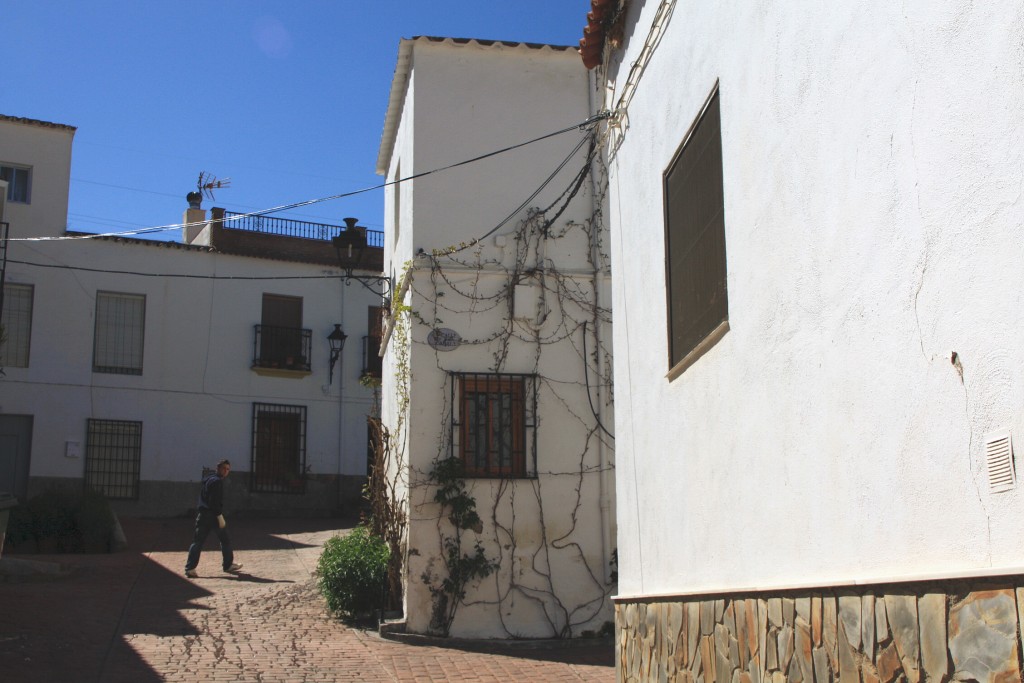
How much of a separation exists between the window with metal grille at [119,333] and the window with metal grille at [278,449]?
290 cm

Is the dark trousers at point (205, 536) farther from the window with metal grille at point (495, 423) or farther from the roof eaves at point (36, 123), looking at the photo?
the roof eaves at point (36, 123)

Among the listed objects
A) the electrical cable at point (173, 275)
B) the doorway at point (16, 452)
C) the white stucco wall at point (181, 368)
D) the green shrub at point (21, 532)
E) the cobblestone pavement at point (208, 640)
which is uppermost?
the electrical cable at point (173, 275)

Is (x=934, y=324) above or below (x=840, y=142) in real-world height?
below

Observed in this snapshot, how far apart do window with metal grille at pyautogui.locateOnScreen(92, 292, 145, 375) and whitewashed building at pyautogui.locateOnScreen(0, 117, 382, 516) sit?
28 millimetres

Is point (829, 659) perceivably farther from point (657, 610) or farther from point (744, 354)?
point (657, 610)

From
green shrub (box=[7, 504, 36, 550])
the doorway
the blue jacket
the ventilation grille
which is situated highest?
the doorway

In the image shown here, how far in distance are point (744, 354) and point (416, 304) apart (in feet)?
24.2

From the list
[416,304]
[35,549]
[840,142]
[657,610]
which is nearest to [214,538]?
[35,549]

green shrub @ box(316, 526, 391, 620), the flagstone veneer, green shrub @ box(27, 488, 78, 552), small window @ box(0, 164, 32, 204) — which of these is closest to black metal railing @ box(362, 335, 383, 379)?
small window @ box(0, 164, 32, 204)

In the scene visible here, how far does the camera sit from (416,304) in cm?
1247

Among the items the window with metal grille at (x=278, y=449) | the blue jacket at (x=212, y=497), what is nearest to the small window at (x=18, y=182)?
the window with metal grille at (x=278, y=449)

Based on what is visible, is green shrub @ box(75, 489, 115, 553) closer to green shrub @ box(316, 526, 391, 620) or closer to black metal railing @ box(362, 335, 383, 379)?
green shrub @ box(316, 526, 391, 620)

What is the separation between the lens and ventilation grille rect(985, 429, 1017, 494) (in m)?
3.21

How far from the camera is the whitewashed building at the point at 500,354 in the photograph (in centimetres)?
1194
